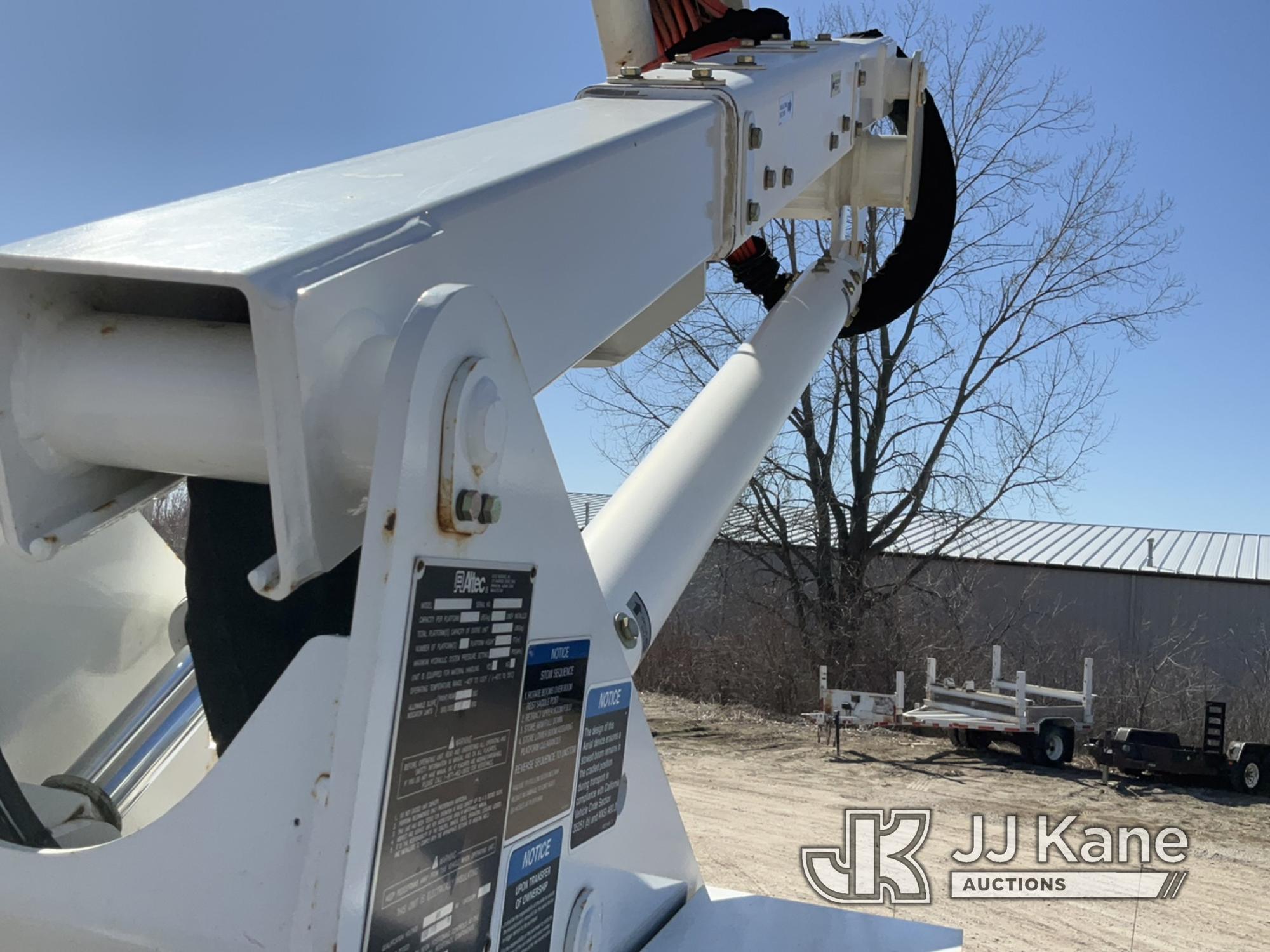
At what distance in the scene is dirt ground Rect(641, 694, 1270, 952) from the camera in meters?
7.09

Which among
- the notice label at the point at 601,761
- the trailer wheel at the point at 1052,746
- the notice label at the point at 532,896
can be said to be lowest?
the trailer wheel at the point at 1052,746

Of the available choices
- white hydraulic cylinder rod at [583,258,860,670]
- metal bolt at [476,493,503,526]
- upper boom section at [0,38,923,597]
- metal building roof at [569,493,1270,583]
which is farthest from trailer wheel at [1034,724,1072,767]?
metal bolt at [476,493,503,526]

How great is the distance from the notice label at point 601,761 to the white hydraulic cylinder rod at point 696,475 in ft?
0.76

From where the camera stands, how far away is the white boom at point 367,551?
3.98 feet

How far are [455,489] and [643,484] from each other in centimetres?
133

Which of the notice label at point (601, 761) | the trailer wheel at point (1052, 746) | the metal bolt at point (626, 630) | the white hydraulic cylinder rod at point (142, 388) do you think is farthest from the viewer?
the trailer wheel at point (1052, 746)

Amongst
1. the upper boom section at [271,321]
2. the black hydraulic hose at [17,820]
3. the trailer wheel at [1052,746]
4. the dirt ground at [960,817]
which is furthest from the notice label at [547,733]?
the trailer wheel at [1052,746]

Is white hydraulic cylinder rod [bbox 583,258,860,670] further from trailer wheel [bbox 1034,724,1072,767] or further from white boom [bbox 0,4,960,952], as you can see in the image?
trailer wheel [bbox 1034,724,1072,767]

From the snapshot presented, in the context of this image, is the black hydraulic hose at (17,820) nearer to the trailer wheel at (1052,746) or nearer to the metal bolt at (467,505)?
the metal bolt at (467,505)

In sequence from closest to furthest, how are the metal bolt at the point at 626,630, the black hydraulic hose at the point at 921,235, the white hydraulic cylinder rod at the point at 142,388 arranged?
the white hydraulic cylinder rod at the point at 142,388, the metal bolt at the point at 626,630, the black hydraulic hose at the point at 921,235

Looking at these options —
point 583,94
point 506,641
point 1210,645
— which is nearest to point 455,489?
point 506,641

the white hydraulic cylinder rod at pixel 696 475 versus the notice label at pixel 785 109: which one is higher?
the notice label at pixel 785 109

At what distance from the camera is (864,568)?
1923cm

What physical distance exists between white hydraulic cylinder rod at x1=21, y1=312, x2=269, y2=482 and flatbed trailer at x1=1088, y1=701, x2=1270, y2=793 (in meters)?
12.1
